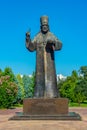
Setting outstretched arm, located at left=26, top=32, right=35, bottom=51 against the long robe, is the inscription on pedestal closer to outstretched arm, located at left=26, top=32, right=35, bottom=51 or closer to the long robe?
the long robe

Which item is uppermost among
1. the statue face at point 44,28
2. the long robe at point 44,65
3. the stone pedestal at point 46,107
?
the statue face at point 44,28

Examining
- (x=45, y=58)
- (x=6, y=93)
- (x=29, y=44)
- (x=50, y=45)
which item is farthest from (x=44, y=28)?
(x=6, y=93)

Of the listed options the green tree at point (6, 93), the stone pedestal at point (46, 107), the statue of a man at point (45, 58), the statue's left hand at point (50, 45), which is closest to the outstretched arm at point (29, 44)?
the statue of a man at point (45, 58)

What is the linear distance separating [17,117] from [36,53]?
9.67 feet

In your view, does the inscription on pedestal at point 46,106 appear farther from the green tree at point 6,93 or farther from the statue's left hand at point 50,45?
the green tree at point 6,93

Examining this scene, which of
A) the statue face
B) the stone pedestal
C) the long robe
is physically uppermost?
the statue face

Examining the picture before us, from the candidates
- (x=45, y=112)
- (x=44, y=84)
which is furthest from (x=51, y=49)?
(x=45, y=112)

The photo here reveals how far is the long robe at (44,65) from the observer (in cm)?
1476

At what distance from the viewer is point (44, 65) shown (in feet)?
49.3

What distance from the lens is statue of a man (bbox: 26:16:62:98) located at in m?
14.8

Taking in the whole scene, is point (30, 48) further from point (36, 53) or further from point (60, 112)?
point (60, 112)

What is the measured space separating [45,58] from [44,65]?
29 cm

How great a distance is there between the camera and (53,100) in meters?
14.1

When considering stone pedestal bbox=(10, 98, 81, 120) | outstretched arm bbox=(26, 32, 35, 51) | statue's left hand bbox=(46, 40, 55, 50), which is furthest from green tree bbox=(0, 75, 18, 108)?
stone pedestal bbox=(10, 98, 81, 120)
